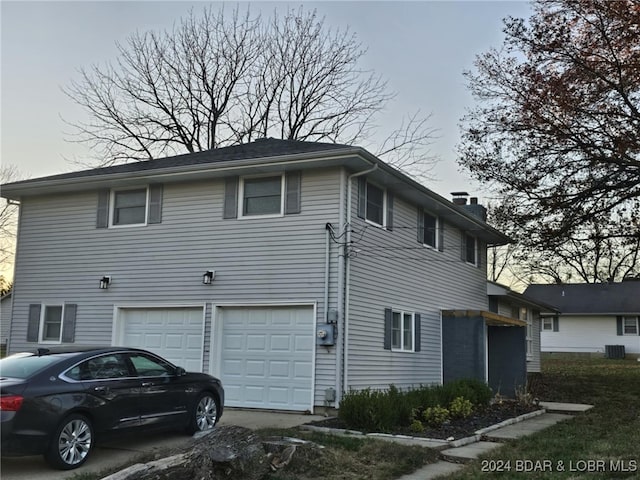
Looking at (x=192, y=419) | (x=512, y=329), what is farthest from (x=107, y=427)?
(x=512, y=329)

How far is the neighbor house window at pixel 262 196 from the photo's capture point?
13.3 m

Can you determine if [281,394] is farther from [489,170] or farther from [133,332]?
[489,170]

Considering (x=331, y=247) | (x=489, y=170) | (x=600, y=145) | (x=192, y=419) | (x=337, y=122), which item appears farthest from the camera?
(x=337, y=122)

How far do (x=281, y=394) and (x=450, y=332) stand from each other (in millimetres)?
5471

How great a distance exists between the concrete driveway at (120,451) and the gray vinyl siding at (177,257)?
1.41 meters

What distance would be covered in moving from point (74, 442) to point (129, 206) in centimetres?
819

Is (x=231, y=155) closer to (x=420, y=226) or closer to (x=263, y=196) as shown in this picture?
(x=263, y=196)

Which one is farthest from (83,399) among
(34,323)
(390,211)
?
(34,323)

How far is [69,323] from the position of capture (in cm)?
1495

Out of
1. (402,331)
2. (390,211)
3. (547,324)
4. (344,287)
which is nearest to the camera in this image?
(344,287)

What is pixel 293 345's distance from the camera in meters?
12.7

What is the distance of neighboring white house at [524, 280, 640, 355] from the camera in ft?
124

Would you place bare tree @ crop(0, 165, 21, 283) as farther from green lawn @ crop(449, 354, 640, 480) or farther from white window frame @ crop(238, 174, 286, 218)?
green lawn @ crop(449, 354, 640, 480)

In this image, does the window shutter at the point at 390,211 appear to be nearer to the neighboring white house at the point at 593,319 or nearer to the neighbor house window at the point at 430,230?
the neighbor house window at the point at 430,230
